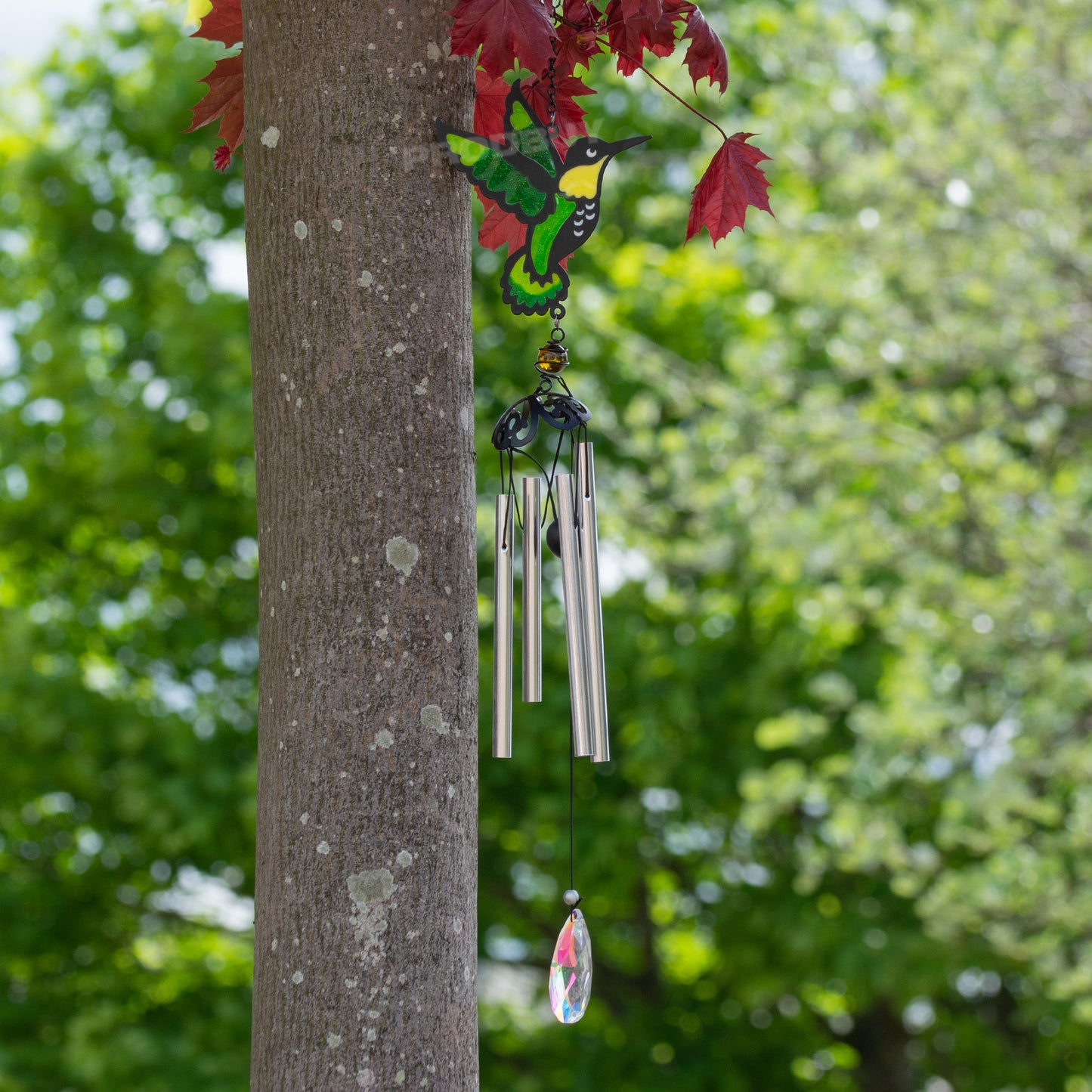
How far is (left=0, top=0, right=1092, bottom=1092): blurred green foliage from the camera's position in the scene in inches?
182

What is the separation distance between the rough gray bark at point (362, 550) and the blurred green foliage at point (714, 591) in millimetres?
3191

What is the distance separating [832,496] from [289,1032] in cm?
392

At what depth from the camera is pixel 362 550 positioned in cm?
152

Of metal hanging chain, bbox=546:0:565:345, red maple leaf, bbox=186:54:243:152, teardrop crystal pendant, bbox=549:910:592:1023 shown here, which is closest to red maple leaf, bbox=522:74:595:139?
metal hanging chain, bbox=546:0:565:345

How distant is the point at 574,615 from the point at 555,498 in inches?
7.4

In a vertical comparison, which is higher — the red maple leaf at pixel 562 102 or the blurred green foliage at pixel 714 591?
the blurred green foliage at pixel 714 591

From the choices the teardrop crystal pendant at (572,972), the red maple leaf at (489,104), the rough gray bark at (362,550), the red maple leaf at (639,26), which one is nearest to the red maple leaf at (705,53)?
the red maple leaf at (639,26)

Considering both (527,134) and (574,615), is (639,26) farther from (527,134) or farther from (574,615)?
(574,615)

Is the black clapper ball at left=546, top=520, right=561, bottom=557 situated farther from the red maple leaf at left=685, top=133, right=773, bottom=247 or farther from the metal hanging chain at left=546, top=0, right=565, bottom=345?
the red maple leaf at left=685, top=133, right=773, bottom=247

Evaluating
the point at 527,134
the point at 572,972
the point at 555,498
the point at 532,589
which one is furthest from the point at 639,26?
the point at 572,972

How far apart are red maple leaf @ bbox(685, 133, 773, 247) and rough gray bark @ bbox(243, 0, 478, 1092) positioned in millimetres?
466

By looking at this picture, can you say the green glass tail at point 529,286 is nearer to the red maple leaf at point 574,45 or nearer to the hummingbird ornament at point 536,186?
the hummingbird ornament at point 536,186

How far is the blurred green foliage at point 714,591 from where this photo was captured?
15.2 ft

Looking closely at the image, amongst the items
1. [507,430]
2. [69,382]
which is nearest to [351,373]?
[507,430]
